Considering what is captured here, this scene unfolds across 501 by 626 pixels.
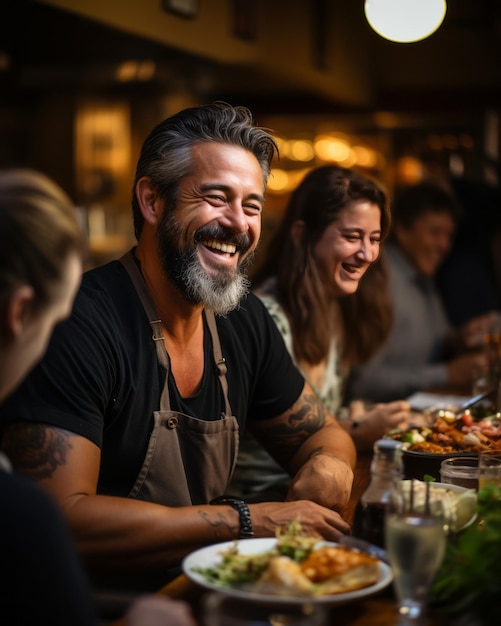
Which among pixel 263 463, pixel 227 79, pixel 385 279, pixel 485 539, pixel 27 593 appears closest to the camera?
pixel 27 593

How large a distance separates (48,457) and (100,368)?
267 millimetres

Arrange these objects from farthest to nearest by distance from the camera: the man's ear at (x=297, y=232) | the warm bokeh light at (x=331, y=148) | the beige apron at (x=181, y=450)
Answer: the warm bokeh light at (x=331, y=148)
the man's ear at (x=297, y=232)
the beige apron at (x=181, y=450)

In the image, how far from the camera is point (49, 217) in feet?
3.93

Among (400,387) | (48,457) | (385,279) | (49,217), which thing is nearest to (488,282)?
(400,387)

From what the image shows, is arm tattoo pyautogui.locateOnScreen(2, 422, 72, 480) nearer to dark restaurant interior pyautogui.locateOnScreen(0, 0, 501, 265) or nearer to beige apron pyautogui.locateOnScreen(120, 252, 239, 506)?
beige apron pyautogui.locateOnScreen(120, 252, 239, 506)

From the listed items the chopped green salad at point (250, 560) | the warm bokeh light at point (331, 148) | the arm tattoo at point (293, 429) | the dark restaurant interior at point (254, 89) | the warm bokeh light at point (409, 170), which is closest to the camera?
the chopped green salad at point (250, 560)

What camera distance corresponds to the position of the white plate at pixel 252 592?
140 cm

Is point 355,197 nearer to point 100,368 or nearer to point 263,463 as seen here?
point 263,463

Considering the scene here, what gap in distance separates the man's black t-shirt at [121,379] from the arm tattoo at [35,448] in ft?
0.07

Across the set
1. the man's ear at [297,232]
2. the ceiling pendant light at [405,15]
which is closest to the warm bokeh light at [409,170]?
the ceiling pendant light at [405,15]

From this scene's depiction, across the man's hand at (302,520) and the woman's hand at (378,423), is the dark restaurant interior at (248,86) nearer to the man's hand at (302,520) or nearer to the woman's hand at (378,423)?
the woman's hand at (378,423)

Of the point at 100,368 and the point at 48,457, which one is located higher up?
the point at 100,368

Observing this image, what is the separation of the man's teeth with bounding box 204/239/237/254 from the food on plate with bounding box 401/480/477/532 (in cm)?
82

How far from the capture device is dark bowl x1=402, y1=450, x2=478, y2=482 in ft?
7.29
